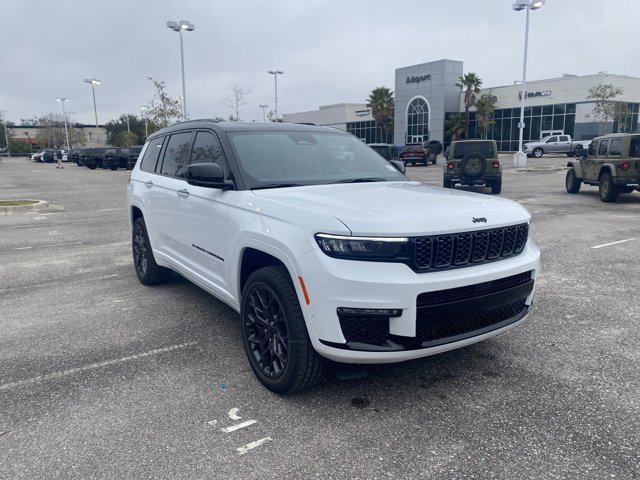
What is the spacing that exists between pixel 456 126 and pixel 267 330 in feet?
183

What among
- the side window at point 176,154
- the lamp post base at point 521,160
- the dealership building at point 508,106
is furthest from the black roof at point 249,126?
the dealership building at point 508,106

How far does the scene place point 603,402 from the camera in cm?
333

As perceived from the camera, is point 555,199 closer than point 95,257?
No

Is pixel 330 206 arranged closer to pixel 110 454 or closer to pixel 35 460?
pixel 110 454

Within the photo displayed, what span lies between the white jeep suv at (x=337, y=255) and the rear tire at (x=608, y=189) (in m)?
12.3

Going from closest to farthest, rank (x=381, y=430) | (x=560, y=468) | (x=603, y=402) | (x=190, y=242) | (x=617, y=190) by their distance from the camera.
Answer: (x=560, y=468) < (x=381, y=430) < (x=603, y=402) < (x=190, y=242) < (x=617, y=190)

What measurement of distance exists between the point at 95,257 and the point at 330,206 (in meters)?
6.17

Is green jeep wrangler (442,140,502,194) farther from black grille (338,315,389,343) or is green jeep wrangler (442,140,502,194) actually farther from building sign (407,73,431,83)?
building sign (407,73,431,83)

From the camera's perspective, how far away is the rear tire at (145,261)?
19.5 feet

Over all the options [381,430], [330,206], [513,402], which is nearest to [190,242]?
[330,206]

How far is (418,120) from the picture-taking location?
59750mm

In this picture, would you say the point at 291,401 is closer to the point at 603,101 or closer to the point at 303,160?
the point at 303,160

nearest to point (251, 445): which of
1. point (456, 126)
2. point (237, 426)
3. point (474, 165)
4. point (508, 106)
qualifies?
point (237, 426)

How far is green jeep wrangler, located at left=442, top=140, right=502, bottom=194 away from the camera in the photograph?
16.9 metres
